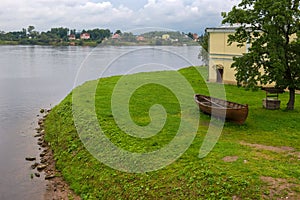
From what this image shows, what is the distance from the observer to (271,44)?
1600 centimetres

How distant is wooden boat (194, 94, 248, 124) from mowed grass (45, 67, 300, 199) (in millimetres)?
316

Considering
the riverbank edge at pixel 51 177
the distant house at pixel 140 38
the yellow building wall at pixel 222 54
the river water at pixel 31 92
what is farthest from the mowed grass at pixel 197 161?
the yellow building wall at pixel 222 54

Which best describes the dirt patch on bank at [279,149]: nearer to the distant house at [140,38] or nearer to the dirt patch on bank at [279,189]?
the dirt patch on bank at [279,189]

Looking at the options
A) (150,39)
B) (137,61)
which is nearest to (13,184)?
(150,39)

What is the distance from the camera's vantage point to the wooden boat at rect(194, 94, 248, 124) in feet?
49.8

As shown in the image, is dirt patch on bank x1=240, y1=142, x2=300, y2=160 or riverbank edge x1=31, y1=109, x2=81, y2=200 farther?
riverbank edge x1=31, y1=109, x2=81, y2=200

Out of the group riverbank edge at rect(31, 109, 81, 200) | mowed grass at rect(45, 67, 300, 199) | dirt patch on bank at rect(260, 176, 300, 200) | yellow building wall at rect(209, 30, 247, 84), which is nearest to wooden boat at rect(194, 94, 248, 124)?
mowed grass at rect(45, 67, 300, 199)

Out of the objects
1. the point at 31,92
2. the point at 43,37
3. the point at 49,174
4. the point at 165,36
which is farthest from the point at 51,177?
the point at 43,37

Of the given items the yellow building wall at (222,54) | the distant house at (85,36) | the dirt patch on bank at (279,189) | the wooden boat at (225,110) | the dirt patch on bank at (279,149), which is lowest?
the dirt patch on bank at (279,189)

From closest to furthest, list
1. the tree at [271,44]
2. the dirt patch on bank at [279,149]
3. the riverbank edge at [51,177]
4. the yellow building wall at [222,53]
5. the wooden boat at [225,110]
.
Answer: the dirt patch on bank at [279,149] → the riverbank edge at [51,177] → the wooden boat at [225,110] → the tree at [271,44] → the yellow building wall at [222,53]

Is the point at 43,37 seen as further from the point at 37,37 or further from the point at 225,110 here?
the point at 225,110

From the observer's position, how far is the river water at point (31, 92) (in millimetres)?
14195

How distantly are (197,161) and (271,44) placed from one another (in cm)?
750

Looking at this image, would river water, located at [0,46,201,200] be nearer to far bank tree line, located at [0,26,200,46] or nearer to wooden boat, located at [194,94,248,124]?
wooden boat, located at [194,94,248,124]
